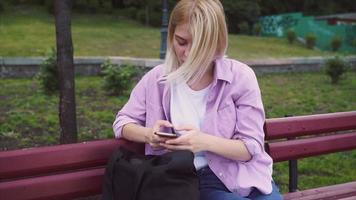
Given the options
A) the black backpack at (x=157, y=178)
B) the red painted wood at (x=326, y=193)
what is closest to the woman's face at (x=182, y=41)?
the black backpack at (x=157, y=178)

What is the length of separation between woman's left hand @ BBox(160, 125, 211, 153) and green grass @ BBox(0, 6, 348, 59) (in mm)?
11182

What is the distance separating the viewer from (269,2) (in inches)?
1407

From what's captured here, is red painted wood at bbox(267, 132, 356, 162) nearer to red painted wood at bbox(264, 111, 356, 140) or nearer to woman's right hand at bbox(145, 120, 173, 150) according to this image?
red painted wood at bbox(264, 111, 356, 140)

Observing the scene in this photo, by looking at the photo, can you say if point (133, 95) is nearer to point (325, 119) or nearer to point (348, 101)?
point (325, 119)

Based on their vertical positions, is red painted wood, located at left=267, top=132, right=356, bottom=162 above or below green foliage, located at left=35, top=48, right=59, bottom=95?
above

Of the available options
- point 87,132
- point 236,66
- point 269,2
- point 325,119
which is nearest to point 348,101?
point 87,132

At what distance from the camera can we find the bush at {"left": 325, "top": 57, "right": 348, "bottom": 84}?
11.5 m

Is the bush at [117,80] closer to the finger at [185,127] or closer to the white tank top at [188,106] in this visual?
the white tank top at [188,106]

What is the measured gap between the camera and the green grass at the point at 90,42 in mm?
14023

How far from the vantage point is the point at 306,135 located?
3420 millimetres

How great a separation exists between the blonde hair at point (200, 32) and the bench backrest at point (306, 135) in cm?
80

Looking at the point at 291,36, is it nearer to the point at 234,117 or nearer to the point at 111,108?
the point at 111,108

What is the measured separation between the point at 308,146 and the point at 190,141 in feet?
4.67

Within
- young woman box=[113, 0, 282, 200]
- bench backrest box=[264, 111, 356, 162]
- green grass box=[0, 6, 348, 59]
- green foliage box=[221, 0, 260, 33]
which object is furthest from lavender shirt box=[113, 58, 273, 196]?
green foliage box=[221, 0, 260, 33]
